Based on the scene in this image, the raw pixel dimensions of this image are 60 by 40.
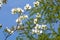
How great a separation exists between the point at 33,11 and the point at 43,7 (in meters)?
0.16

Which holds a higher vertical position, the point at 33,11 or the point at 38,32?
the point at 33,11

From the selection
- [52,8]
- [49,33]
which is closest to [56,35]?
[49,33]

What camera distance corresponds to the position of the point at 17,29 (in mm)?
2160

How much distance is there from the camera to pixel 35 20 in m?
2.41

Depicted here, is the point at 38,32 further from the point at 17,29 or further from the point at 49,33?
the point at 17,29

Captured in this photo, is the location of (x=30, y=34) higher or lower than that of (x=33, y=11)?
lower

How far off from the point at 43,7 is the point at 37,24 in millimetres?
289

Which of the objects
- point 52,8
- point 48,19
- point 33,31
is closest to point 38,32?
point 33,31

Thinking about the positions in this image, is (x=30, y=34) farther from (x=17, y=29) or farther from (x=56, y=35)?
(x=56, y=35)

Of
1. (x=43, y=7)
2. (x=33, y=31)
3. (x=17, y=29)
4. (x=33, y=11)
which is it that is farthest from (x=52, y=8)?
(x=17, y=29)

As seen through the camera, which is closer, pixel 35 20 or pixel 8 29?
pixel 8 29

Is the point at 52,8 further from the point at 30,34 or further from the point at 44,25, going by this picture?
the point at 30,34

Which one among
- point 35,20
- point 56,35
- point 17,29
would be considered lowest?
point 56,35

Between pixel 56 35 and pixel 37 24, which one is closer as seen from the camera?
pixel 56 35
